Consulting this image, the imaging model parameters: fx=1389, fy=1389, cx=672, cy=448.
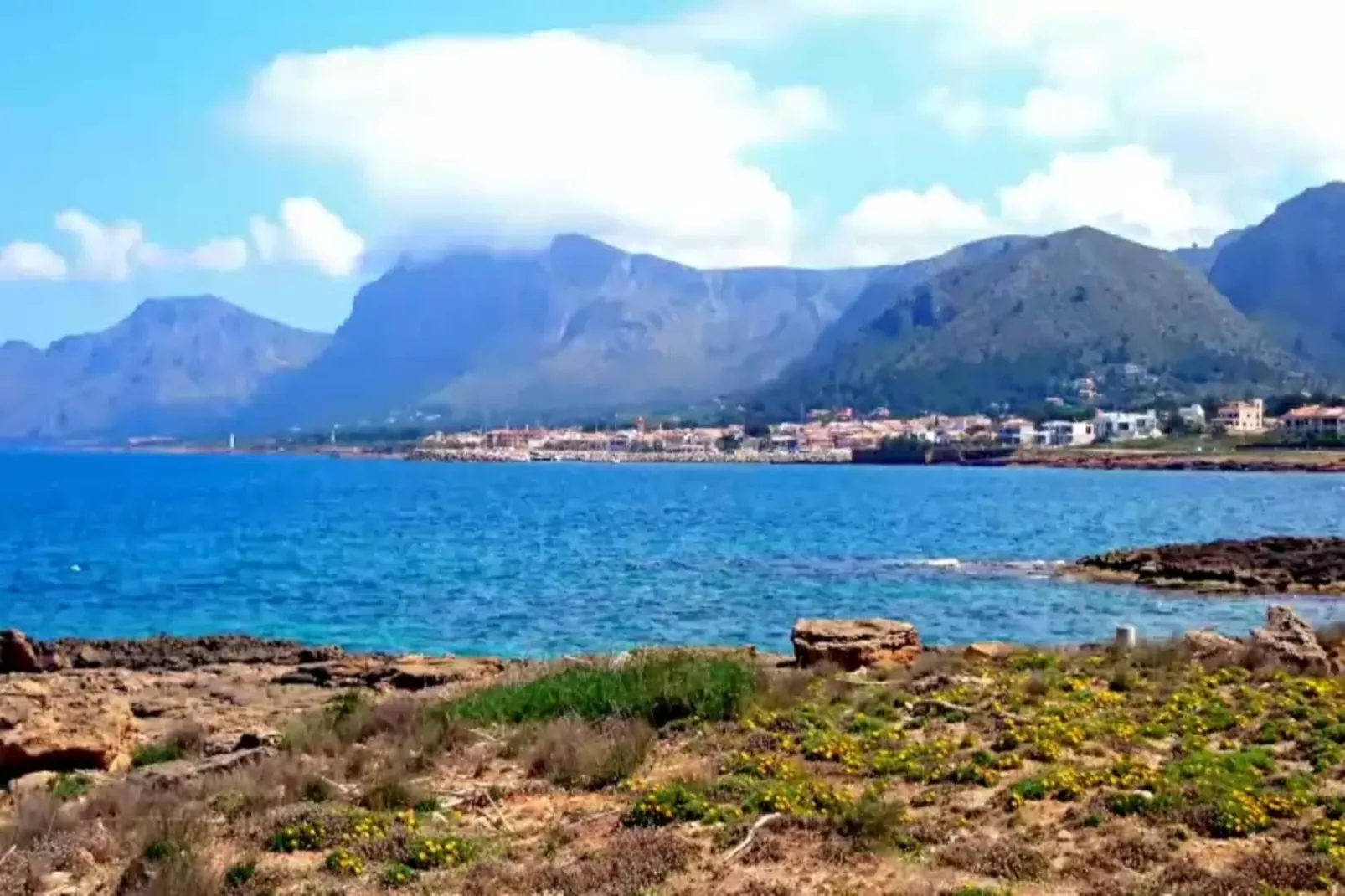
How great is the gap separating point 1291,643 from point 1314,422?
179m

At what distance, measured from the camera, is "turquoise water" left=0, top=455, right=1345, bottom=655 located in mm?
40969

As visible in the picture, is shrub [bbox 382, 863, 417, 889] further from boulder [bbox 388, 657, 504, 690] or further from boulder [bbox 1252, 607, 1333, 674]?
boulder [bbox 1252, 607, 1333, 674]

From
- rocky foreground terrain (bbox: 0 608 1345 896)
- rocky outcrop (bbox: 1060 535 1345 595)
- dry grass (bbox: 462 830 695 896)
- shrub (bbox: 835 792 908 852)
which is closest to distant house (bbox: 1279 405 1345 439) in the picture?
rocky outcrop (bbox: 1060 535 1345 595)

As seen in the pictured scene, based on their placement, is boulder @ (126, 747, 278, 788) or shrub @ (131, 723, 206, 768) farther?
shrub @ (131, 723, 206, 768)

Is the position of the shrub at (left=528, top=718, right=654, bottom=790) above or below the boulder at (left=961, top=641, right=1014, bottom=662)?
above

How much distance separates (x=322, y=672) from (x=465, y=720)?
12568 mm

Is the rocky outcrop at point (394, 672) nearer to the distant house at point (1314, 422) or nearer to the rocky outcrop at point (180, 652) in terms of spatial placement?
the rocky outcrop at point (180, 652)

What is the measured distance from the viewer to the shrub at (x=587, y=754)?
13.8m

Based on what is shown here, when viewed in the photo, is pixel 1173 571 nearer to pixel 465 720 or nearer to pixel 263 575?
pixel 263 575

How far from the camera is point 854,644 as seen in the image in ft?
67.9

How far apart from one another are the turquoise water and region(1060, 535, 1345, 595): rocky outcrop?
323 centimetres

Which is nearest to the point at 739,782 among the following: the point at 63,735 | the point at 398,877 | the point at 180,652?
the point at 398,877

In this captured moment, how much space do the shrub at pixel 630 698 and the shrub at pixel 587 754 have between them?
957 mm

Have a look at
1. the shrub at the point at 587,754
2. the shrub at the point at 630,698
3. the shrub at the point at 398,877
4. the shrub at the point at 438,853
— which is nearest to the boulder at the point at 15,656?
the shrub at the point at 630,698
